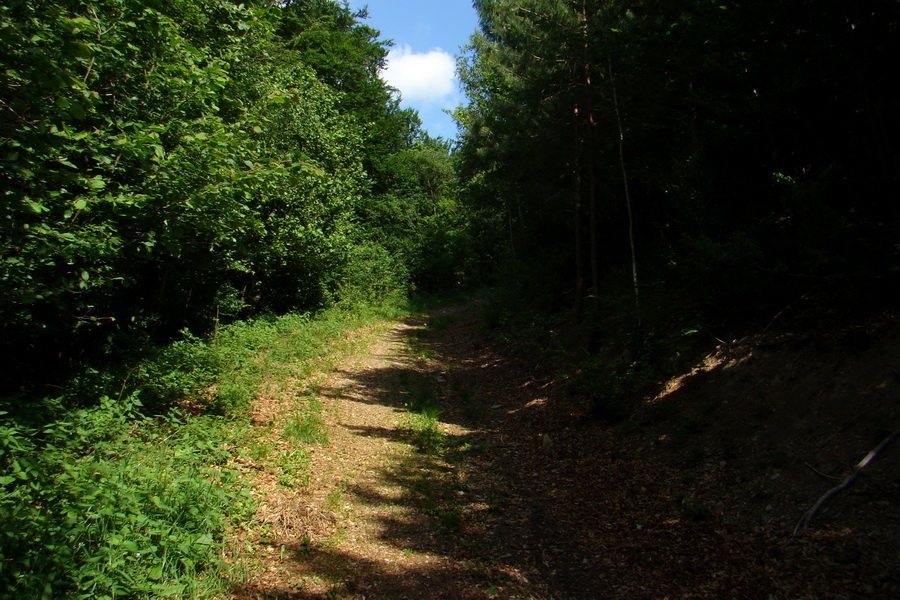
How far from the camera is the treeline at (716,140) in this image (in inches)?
227

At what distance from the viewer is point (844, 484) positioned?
4.31 meters

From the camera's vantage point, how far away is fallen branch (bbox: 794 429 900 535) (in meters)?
4.22

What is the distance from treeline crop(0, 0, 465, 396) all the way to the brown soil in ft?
10.9

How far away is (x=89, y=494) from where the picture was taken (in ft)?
12.7


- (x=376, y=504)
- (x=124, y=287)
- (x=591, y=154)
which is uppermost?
(x=591, y=154)

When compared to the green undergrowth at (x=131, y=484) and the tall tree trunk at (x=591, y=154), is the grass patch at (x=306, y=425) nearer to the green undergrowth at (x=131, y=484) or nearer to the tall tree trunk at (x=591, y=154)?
the green undergrowth at (x=131, y=484)

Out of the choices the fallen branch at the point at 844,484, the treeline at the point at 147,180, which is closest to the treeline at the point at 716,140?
the fallen branch at the point at 844,484

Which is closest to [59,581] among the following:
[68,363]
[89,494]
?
[89,494]

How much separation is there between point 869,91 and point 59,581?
953 centimetres

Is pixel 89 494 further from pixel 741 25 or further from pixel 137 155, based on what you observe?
pixel 741 25

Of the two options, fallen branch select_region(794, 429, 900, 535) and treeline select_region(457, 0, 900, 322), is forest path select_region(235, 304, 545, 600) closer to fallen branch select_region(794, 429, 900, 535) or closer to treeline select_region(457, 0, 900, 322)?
fallen branch select_region(794, 429, 900, 535)

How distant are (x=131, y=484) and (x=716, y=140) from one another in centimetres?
913

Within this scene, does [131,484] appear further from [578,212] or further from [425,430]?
[578,212]

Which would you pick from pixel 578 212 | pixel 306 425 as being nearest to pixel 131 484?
pixel 306 425
